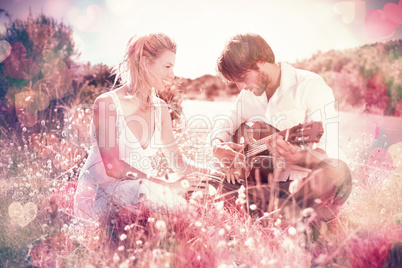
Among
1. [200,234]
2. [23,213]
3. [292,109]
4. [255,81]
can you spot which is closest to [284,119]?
[292,109]

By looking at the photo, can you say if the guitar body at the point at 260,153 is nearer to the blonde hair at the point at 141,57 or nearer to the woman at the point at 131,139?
the woman at the point at 131,139

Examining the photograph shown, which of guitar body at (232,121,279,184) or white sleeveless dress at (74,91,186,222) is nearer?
white sleeveless dress at (74,91,186,222)

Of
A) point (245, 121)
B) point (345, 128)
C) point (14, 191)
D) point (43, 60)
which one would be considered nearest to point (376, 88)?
Answer: point (345, 128)

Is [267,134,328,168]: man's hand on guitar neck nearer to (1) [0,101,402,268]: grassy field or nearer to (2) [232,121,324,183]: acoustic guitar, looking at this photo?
(2) [232,121,324,183]: acoustic guitar

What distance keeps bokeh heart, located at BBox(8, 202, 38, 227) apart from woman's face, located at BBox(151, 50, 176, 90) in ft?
6.43

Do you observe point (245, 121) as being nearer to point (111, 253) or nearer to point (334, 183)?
point (334, 183)

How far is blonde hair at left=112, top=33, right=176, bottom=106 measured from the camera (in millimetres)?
3445

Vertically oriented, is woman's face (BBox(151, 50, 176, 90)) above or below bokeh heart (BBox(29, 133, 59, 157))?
above

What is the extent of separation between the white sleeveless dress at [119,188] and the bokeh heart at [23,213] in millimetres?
723

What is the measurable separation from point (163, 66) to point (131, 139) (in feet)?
2.59

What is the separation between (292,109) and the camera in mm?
3604

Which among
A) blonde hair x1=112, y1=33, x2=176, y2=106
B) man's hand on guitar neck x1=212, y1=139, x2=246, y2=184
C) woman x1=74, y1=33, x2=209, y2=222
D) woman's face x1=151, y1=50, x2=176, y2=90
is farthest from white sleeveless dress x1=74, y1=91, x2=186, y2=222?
man's hand on guitar neck x1=212, y1=139, x2=246, y2=184

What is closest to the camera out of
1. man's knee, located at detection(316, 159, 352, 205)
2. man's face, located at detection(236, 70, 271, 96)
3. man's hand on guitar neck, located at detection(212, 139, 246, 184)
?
man's knee, located at detection(316, 159, 352, 205)

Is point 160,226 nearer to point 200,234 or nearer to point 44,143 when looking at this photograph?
point 200,234
